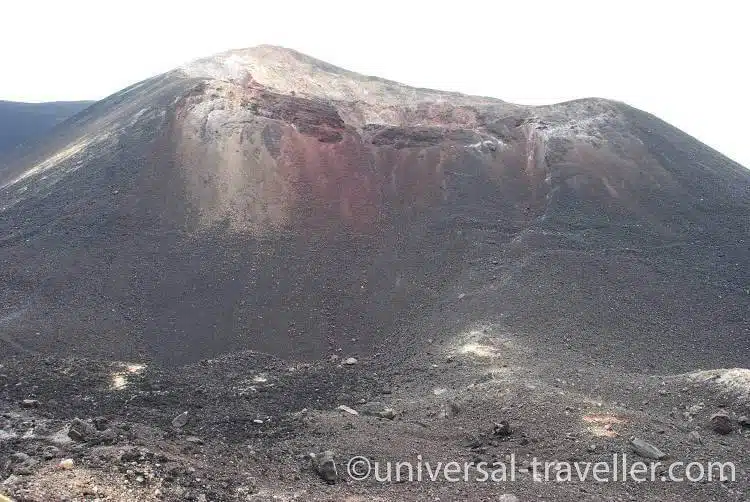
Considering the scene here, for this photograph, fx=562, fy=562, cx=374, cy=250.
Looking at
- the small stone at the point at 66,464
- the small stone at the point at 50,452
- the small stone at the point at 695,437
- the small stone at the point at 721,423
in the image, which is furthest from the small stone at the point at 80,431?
the small stone at the point at 721,423

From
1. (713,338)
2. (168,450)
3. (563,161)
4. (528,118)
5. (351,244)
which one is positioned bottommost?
(713,338)

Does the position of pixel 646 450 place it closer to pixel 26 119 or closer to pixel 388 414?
pixel 388 414

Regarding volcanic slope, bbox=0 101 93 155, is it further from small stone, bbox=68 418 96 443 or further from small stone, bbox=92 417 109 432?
small stone, bbox=68 418 96 443

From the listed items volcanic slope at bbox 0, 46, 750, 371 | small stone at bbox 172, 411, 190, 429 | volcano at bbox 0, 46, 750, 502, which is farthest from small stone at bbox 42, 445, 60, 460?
volcanic slope at bbox 0, 46, 750, 371

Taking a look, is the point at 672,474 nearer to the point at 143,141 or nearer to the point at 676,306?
the point at 676,306

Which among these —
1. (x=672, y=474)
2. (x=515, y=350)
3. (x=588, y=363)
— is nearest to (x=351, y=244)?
(x=515, y=350)

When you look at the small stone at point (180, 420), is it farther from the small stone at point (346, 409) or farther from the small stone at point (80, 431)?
the small stone at point (346, 409)

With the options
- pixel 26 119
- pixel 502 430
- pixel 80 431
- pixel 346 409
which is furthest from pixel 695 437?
pixel 26 119

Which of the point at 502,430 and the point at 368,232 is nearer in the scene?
the point at 502,430
